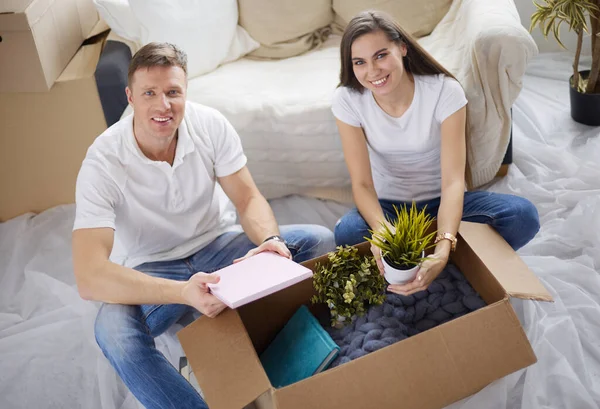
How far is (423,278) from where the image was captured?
1.45 meters

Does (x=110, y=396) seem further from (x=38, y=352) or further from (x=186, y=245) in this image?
(x=186, y=245)

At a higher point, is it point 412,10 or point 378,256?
point 412,10

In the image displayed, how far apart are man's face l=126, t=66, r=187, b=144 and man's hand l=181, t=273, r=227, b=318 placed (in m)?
0.40

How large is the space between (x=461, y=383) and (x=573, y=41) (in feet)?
7.10

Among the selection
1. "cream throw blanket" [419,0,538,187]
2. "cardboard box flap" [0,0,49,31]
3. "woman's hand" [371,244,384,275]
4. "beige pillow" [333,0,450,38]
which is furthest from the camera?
"beige pillow" [333,0,450,38]

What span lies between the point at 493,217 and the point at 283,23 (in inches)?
45.5

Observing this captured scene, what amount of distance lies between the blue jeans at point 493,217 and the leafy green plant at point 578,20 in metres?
0.75

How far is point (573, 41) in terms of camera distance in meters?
2.91

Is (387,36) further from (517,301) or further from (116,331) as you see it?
(116,331)

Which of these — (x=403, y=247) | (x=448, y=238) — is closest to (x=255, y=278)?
(x=403, y=247)

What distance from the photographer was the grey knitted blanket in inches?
56.6

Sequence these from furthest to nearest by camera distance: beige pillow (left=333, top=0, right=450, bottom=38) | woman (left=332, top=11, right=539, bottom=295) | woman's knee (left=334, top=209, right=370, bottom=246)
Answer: beige pillow (left=333, top=0, right=450, bottom=38)
woman's knee (left=334, top=209, right=370, bottom=246)
woman (left=332, top=11, right=539, bottom=295)

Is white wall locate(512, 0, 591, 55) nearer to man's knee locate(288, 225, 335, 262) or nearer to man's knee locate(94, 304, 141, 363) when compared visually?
man's knee locate(288, 225, 335, 262)

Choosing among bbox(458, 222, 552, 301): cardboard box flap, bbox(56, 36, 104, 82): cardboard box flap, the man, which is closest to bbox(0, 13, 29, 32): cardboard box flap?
bbox(56, 36, 104, 82): cardboard box flap
